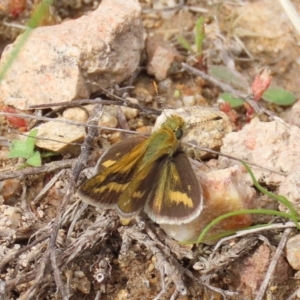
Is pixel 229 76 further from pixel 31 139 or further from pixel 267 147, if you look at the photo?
pixel 31 139

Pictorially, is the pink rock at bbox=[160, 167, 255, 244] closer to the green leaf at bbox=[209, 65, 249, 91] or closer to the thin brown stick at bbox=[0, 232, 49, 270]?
the thin brown stick at bbox=[0, 232, 49, 270]

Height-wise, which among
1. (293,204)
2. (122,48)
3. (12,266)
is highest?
(122,48)

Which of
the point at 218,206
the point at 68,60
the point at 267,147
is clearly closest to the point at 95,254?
the point at 218,206

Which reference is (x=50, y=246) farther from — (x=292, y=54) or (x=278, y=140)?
(x=292, y=54)

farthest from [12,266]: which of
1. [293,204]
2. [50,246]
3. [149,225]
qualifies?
[293,204]

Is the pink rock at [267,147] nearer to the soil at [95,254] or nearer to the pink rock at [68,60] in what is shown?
the soil at [95,254]

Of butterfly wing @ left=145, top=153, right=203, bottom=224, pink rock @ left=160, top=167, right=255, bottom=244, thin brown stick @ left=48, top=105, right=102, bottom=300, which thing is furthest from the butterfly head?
thin brown stick @ left=48, top=105, right=102, bottom=300
